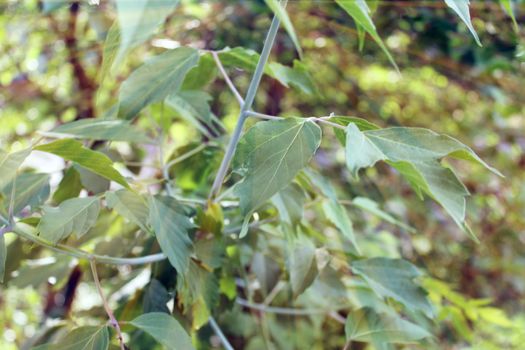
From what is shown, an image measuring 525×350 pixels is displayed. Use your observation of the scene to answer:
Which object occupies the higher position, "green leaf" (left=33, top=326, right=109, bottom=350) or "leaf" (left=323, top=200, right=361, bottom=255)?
"green leaf" (left=33, top=326, right=109, bottom=350)

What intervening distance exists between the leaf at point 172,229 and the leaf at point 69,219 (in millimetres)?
40

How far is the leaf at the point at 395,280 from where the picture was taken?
46 cm

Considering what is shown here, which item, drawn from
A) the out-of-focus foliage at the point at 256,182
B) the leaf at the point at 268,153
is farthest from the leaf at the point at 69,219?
the leaf at the point at 268,153

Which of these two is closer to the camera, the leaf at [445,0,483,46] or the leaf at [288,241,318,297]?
the leaf at [445,0,483,46]

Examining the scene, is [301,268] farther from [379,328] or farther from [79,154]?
[79,154]

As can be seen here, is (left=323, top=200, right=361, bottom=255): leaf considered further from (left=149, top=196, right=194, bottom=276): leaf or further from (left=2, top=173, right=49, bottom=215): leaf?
(left=2, top=173, right=49, bottom=215): leaf

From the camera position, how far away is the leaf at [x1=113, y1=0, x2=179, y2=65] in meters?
0.22

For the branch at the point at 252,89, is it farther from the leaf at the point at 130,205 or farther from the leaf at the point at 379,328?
the leaf at the point at 379,328

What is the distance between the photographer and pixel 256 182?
0.33m

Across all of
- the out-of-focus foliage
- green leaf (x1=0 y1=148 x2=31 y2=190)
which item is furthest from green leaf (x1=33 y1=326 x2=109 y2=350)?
green leaf (x1=0 y1=148 x2=31 y2=190)

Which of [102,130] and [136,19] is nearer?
[136,19]

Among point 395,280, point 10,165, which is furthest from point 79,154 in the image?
point 395,280

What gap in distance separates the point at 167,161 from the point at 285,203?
0.17m

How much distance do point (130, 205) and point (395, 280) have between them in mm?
224
